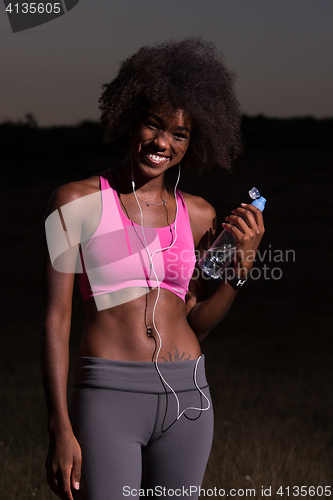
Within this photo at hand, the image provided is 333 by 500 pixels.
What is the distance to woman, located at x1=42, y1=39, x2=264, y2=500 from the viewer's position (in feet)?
6.07

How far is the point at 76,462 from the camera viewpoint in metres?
1.81

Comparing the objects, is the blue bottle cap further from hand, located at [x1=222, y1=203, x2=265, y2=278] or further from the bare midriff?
the bare midriff

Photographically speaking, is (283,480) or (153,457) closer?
(153,457)

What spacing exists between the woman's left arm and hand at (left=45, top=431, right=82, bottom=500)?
713 millimetres

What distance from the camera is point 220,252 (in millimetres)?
2412

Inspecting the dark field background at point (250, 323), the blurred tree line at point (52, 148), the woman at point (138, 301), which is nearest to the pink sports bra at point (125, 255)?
the woman at point (138, 301)

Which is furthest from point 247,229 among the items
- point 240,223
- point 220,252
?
point 220,252

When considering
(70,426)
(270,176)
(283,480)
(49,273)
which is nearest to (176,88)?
(49,273)

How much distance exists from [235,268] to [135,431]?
74 centimetres

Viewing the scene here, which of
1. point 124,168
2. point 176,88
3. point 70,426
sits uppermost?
point 176,88

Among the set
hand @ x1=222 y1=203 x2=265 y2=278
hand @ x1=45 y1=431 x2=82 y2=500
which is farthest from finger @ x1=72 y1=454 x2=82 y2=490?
hand @ x1=222 y1=203 x2=265 y2=278

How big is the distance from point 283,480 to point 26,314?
7156mm

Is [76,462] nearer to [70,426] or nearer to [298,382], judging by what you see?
[70,426]

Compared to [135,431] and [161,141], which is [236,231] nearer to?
[161,141]
